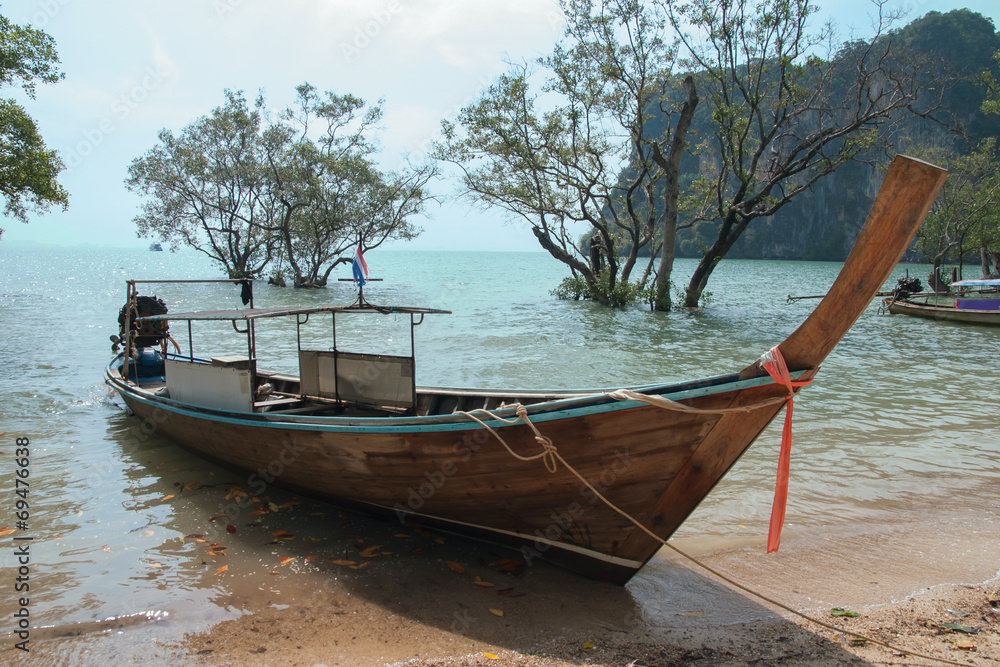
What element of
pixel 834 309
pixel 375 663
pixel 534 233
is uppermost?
pixel 534 233

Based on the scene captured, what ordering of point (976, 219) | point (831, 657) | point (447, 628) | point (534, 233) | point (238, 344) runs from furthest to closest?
1. point (976, 219)
2. point (534, 233)
3. point (238, 344)
4. point (447, 628)
5. point (831, 657)

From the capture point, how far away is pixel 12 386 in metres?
11.4

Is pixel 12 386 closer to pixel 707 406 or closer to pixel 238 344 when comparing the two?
pixel 238 344

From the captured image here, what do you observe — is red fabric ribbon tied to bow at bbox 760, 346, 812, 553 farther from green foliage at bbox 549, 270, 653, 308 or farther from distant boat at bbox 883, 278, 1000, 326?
green foliage at bbox 549, 270, 653, 308

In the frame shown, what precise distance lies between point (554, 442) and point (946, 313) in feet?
77.2

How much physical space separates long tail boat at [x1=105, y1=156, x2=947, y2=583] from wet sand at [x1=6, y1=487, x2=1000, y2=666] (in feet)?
1.22

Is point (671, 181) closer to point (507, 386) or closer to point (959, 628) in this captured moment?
point (507, 386)

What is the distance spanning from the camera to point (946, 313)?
21.6 metres

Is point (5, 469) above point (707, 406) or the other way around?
the other way around

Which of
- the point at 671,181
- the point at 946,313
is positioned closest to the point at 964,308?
the point at 946,313

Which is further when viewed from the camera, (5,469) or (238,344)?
(238,344)

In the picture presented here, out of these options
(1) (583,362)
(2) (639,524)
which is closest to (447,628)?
(2) (639,524)

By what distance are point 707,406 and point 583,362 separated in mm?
11555

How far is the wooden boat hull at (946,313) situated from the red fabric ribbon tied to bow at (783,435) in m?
22.2
